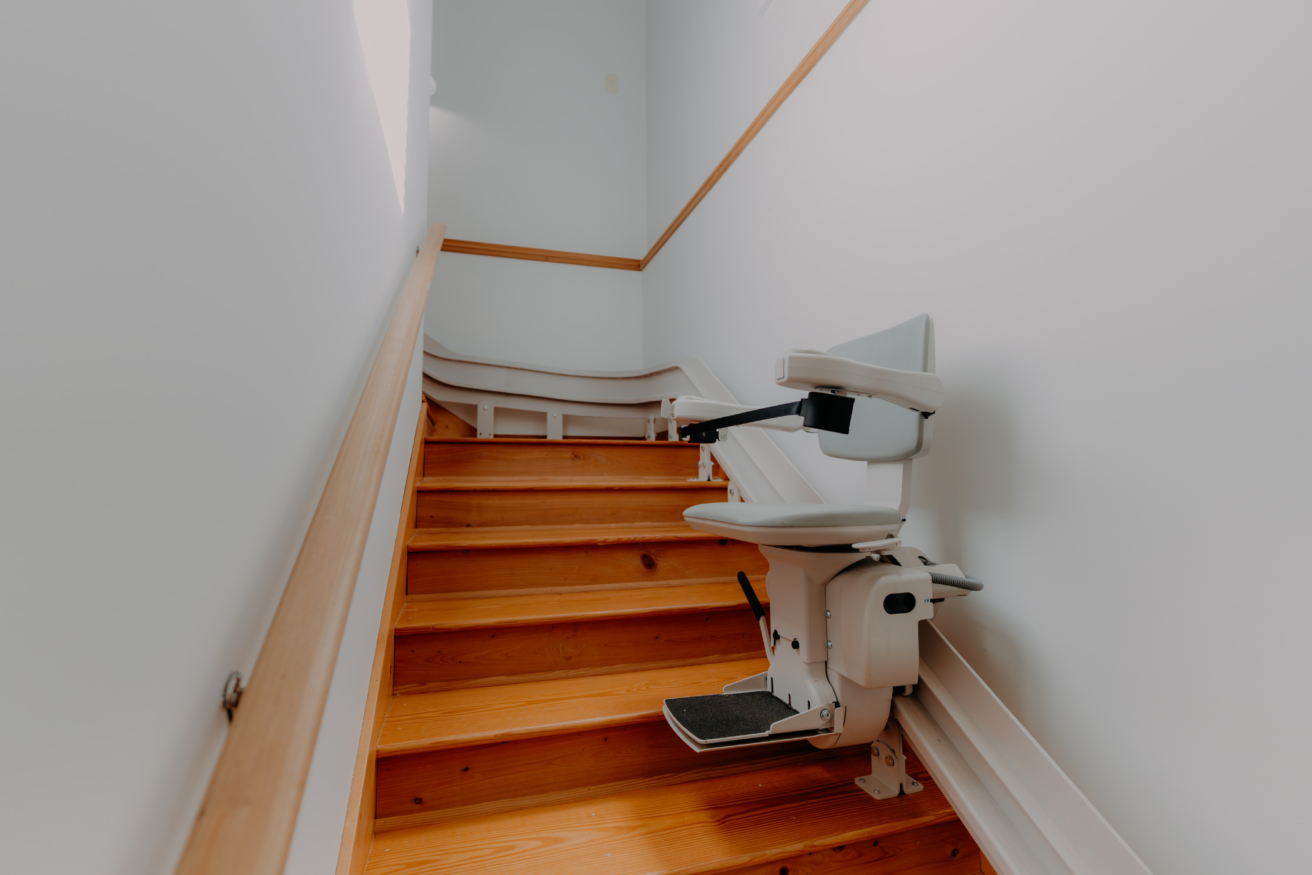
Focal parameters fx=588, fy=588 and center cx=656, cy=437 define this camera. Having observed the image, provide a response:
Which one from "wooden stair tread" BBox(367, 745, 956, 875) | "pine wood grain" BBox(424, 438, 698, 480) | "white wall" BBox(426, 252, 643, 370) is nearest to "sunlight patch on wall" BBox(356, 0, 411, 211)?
"pine wood grain" BBox(424, 438, 698, 480)

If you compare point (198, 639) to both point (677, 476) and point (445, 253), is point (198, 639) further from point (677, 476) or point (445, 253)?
point (445, 253)

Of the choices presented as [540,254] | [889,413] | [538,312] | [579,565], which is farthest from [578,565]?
[540,254]

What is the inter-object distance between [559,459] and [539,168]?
2149 millimetres

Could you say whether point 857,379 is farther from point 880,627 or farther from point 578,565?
point 578,565

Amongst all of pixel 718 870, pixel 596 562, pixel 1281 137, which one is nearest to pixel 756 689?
pixel 718 870

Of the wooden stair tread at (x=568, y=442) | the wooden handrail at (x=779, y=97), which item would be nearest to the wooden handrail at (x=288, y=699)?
the wooden stair tread at (x=568, y=442)

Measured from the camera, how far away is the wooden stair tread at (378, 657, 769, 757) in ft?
3.77

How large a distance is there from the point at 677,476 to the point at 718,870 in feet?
4.94

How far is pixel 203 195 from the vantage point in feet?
1.40

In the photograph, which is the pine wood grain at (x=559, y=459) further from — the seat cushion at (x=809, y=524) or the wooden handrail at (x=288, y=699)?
the wooden handrail at (x=288, y=699)

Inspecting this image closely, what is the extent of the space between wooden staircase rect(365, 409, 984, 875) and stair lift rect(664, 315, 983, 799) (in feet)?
0.49

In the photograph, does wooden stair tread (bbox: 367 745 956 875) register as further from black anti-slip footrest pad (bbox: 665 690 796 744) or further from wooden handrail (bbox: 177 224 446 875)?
wooden handrail (bbox: 177 224 446 875)

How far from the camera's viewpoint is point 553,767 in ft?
3.92

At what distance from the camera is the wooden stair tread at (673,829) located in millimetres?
998
